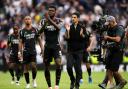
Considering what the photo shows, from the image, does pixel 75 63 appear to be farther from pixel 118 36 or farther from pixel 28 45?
pixel 28 45

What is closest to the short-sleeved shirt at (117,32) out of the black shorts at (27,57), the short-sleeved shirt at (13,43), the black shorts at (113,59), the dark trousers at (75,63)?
the black shorts at (113,59)

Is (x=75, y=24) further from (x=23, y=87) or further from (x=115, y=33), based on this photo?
(x=23, y=87)

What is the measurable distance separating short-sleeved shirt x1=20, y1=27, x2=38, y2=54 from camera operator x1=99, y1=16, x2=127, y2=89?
12.1 feet

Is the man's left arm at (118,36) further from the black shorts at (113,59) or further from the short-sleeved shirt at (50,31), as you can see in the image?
the short-sleeved shirt at (50,31)

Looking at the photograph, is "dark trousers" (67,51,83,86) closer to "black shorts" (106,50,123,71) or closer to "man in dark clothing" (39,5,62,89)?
"man in dark clothing" (39,5,62,89)

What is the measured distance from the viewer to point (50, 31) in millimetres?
22844

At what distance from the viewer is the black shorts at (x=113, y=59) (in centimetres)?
2267

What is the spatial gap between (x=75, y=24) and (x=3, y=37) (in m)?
15.8

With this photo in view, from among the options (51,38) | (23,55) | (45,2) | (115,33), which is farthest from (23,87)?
(45,2)

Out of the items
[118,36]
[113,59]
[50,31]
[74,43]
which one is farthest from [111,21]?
[50,31]

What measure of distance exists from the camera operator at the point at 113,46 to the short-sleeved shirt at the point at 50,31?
5.72 ft

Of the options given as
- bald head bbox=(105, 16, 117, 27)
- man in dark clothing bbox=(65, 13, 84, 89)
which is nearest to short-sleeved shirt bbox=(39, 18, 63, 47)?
man in dark clothing bbox=(65, 13, 84, 89)

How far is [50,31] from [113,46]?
7.37ft

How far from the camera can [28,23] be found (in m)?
25.3
